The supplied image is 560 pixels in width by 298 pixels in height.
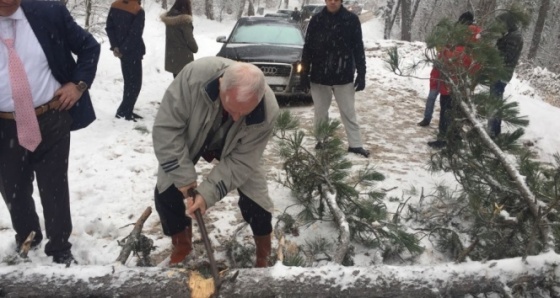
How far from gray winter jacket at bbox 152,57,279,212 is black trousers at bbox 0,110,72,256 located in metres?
0.61

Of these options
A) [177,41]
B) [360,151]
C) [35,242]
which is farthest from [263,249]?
[177,41]

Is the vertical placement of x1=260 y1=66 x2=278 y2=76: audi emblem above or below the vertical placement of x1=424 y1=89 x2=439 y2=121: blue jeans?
above

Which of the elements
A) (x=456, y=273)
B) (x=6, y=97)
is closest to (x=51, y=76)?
(x=6, y=97)

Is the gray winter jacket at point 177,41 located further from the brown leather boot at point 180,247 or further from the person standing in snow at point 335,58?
the brown leather boot at point 180,247

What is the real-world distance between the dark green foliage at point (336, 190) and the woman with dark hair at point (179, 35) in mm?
3507

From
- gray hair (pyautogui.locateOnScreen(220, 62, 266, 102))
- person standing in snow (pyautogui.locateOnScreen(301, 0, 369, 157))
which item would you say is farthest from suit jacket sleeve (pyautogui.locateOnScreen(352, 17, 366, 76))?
gray hair (pyautogui.locateOnScreen(220, 62, 266, 102))

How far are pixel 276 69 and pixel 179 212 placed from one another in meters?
4.67

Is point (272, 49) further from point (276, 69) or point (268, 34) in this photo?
point (268, 34)

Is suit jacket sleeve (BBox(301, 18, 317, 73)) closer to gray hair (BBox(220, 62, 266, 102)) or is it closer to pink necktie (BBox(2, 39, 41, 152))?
gray hair (BBox(220, 62, 266, 102))

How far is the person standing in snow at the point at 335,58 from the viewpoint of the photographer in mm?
4742

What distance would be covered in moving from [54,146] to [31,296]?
897 millimetres

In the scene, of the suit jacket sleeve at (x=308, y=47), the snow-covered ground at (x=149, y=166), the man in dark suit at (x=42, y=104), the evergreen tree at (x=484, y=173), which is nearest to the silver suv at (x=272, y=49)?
the snow-covered ground at (x=149, y=166)

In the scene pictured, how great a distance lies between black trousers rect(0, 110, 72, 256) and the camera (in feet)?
8.21

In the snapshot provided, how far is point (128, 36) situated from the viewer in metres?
5.70
